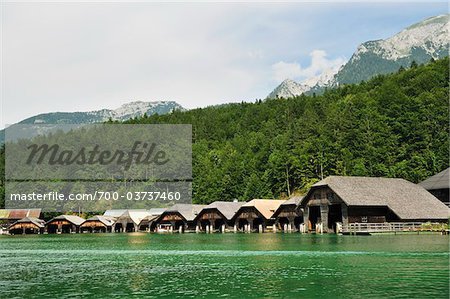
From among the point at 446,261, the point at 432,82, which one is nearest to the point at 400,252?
the point at 446,261

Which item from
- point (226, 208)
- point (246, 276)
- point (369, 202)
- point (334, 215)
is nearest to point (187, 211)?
point (226, 208)

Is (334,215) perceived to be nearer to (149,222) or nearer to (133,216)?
(149,222)

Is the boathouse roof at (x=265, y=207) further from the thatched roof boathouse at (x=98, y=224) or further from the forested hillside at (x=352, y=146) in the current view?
the thatched roof boathouse at (x=98, y=224)

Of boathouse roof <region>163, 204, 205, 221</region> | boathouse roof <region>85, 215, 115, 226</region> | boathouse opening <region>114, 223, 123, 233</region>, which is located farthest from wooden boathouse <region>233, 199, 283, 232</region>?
boathouse opening <region>114, 223, 123, 233</region>

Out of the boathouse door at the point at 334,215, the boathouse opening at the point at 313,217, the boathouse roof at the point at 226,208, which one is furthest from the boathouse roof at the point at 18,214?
the boathouse door at the point at 334,215

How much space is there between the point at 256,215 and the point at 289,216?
7.32 metres

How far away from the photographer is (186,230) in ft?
303

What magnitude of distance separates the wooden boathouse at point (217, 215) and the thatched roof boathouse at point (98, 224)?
24.5 m

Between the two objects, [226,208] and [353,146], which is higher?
[353,146]

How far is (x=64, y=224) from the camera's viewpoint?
350ft

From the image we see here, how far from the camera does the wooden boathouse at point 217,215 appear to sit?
8238 cm

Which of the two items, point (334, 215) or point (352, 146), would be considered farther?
point (352, 146)

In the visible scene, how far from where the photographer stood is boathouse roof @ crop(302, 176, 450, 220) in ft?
195

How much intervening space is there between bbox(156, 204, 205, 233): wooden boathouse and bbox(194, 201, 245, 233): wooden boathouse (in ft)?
9.23
